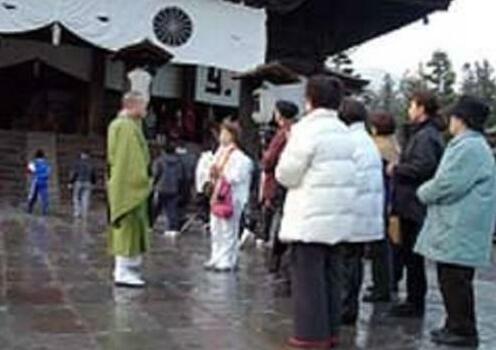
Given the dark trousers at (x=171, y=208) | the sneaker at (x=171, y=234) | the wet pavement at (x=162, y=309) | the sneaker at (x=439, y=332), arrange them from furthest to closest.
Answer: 1. the dark trousers at (x=171, y=208)
2. the sneaker at (x=171, y=234)
3. the sneaker at (x=439, y=332)
4. the wet pavement at (x=162, y=309)

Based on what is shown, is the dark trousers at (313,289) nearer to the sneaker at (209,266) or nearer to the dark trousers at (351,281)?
the dark trousers at (351,281)

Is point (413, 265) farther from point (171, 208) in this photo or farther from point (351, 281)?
point (171, 208)

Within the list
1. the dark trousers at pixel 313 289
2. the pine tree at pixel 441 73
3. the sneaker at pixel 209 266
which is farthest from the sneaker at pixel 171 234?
the pine tree at pixel 441 73

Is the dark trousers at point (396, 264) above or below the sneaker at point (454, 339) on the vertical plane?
above

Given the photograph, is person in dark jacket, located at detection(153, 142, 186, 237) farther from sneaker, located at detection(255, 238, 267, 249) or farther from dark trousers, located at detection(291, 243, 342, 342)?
dark trousers, located at detection(291, 243, 342, 342)

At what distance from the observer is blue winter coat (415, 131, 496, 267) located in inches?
264

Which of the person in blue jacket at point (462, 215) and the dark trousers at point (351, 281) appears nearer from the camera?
the person in blue jacket at point (462, 215)

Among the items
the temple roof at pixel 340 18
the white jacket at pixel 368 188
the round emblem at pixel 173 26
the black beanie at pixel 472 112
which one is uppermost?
the temple roof at pixel 340 18

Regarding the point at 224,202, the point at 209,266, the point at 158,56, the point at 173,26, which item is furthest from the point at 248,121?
the point at 224,202

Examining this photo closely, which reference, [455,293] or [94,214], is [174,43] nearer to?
[94,214]

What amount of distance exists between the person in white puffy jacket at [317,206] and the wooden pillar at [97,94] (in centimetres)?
1784

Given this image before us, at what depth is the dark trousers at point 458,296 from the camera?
686 centimetres

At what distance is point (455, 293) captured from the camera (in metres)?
6.89

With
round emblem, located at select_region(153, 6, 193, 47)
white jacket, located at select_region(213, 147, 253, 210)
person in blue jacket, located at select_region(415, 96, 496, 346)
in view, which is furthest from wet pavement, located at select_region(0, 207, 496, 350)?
round emblem, located at select_region(153, 6, 193, 47)
